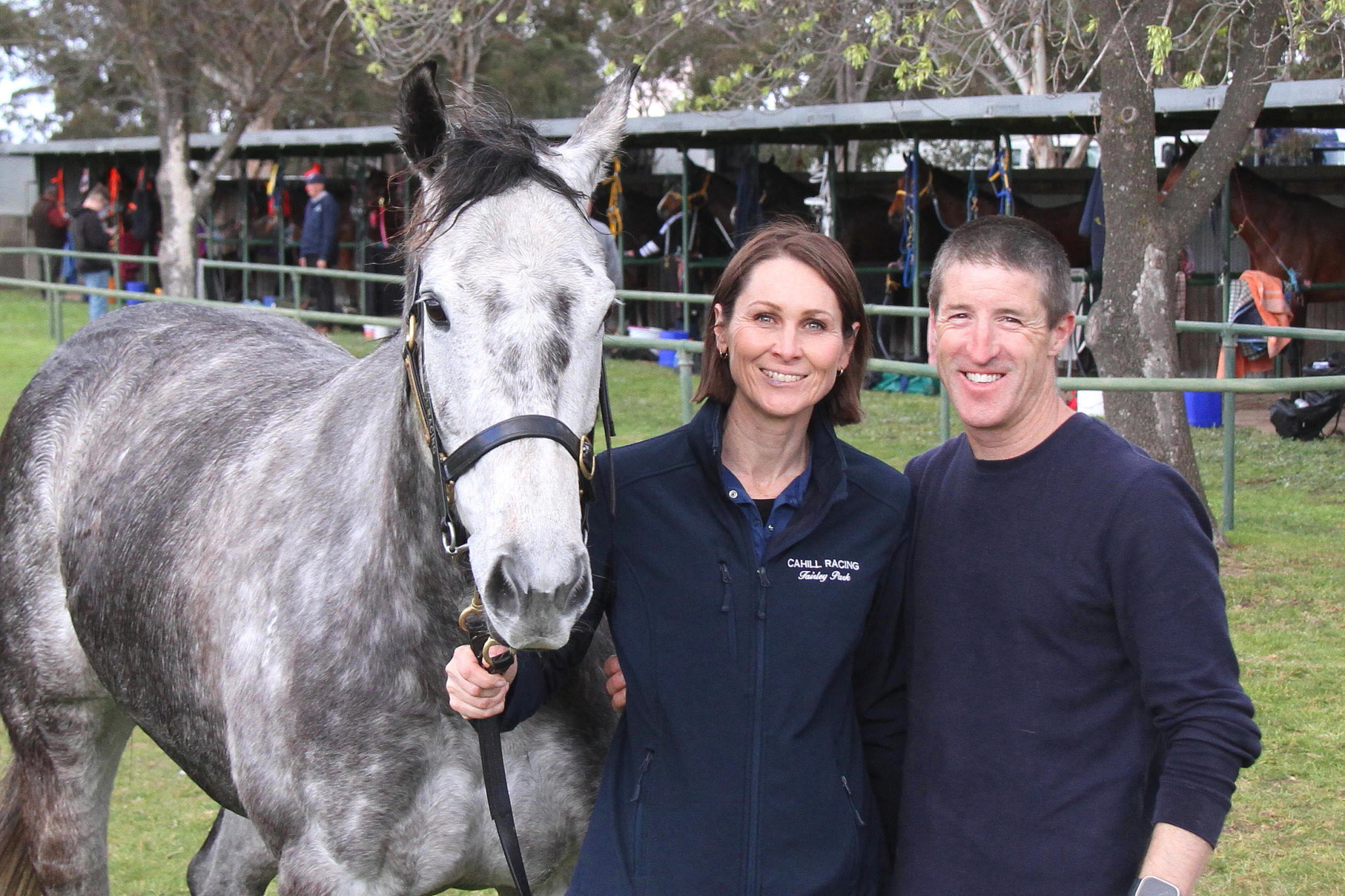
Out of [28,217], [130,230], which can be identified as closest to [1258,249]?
[130,230]

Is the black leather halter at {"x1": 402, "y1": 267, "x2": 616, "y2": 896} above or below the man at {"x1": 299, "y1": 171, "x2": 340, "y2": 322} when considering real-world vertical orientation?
below

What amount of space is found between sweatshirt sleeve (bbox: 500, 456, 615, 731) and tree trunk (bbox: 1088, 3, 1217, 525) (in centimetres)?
542

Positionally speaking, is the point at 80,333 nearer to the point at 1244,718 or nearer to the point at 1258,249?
the point at 1244,718

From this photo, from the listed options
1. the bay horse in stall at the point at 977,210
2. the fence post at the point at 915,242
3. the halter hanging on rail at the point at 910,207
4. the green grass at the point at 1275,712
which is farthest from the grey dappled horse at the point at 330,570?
the bay horse in stall at the point at 977,210

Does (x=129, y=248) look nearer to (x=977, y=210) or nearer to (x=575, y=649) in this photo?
(x=977, y=210)

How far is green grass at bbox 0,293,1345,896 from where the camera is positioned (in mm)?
4039

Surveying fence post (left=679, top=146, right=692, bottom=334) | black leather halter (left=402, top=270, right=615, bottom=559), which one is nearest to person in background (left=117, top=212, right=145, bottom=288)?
fence post (left=679, top=146, right=692, bottom=334)

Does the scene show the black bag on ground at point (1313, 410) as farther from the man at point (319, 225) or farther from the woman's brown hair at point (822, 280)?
the man at point (319, 225)

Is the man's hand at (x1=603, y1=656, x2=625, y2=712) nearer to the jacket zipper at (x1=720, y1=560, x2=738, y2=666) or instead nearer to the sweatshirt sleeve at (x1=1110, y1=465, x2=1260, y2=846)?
the jacket zipper at (x1=720, y1=560, x2=738, y2=666)

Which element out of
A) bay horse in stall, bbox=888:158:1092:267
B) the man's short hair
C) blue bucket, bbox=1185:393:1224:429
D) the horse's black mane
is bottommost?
blue bucket, bbox=1185:393:1224:429

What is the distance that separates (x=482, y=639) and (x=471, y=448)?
0.40m

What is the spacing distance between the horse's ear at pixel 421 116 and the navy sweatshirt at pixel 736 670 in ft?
2.17

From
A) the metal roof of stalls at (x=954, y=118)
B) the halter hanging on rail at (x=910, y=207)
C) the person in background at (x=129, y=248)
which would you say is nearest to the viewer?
the metal roof of stalls at (x=954, y=118)

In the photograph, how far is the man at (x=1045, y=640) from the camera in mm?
1917
